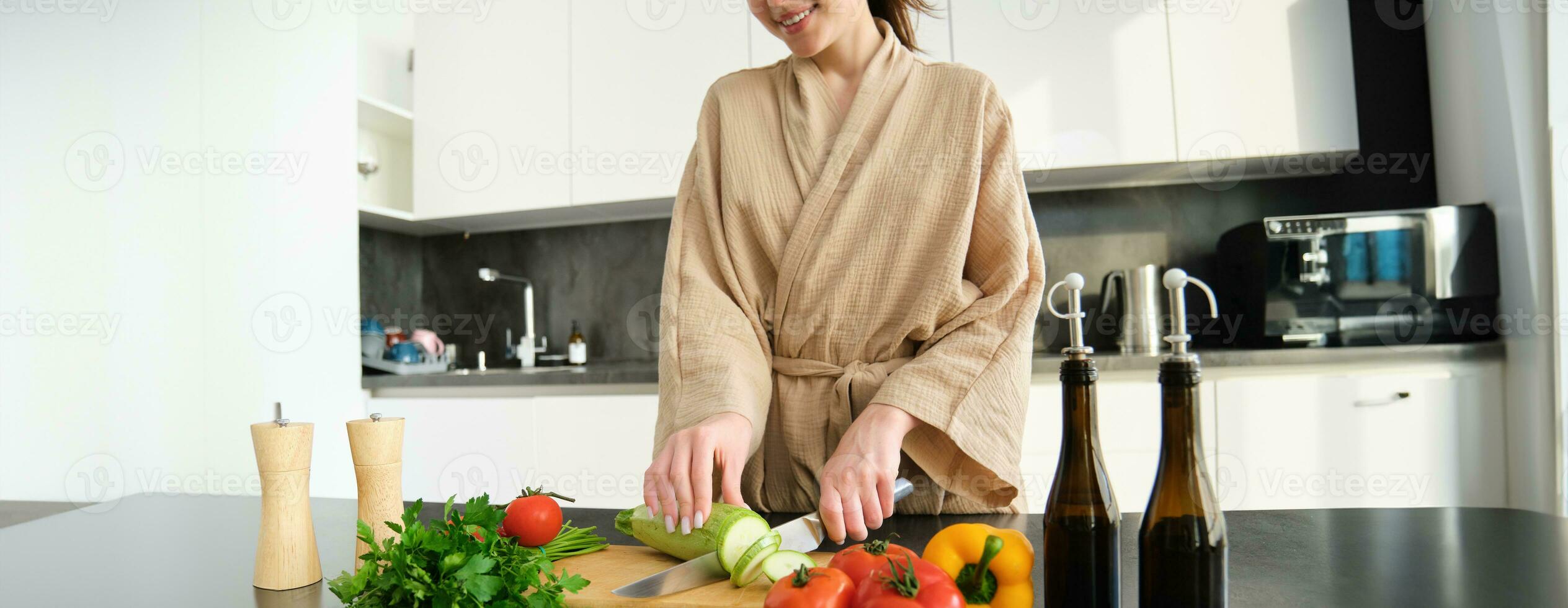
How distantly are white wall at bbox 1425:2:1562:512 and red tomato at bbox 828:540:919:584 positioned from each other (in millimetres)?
2023

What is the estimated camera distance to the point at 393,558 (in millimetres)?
537

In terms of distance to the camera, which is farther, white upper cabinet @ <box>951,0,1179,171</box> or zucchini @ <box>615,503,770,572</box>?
white upper cabinet @ <box>951,0,1179,171</box>

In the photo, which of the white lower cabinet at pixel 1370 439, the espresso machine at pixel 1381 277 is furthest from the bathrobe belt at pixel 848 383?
the espresso machine at pixel 1381 277

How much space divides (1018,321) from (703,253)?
38 centimetres

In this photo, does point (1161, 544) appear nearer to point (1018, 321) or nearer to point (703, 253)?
point (1018, 321)

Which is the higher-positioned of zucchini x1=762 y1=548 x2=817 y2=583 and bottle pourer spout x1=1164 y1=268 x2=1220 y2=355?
bottle pourer spout x1=1164 y1=268 x2=1220 y2=355

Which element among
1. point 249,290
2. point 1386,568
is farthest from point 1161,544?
point 249,290

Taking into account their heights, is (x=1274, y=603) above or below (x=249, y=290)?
below

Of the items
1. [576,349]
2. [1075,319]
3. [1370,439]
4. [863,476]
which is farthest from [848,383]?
[576,349]

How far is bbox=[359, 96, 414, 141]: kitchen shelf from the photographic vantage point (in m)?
2.53

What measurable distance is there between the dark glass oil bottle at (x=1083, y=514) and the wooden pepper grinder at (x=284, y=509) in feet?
1.87

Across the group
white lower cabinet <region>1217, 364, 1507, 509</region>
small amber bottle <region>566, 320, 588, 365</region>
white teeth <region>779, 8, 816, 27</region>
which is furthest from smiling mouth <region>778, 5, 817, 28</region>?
small amber bottle <region>566, 320, 588, 365</region>

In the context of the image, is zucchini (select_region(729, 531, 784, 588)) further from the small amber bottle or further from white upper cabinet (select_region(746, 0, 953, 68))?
the small amber bottle

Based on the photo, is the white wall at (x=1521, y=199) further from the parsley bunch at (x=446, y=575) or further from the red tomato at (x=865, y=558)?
the parsley bunch at (x=446, y=575)
